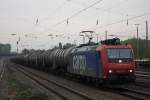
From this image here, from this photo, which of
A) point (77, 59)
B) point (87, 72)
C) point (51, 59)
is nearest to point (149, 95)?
point (87, 72)

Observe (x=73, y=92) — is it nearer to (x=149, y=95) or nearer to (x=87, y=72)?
(x=87, y=72)

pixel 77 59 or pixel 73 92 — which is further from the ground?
pixel 77 59

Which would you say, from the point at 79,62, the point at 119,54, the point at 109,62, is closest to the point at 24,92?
the point at 109,62

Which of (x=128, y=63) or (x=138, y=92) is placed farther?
(x=128, y=63)

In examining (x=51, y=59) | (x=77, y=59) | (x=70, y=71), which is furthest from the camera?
(x=51, y=59)

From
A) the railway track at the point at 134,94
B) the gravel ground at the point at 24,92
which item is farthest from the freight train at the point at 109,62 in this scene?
the gravel ground at the point at 24,92

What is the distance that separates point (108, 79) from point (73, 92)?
218 cm

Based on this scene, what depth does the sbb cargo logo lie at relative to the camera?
24.5 metres

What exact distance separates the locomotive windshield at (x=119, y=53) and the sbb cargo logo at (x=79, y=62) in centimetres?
355

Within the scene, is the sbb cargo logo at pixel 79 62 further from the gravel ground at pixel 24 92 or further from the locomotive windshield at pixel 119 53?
the locomotive windshield at pixel 119 53

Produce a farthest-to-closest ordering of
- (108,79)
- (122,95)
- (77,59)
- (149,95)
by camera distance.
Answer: (77,59) < (108,79) < (122,95) < (149,95)

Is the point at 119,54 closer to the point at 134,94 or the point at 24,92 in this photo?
the point at 134,94

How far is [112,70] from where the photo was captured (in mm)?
20250

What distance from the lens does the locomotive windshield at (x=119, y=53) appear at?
68.5 ft
